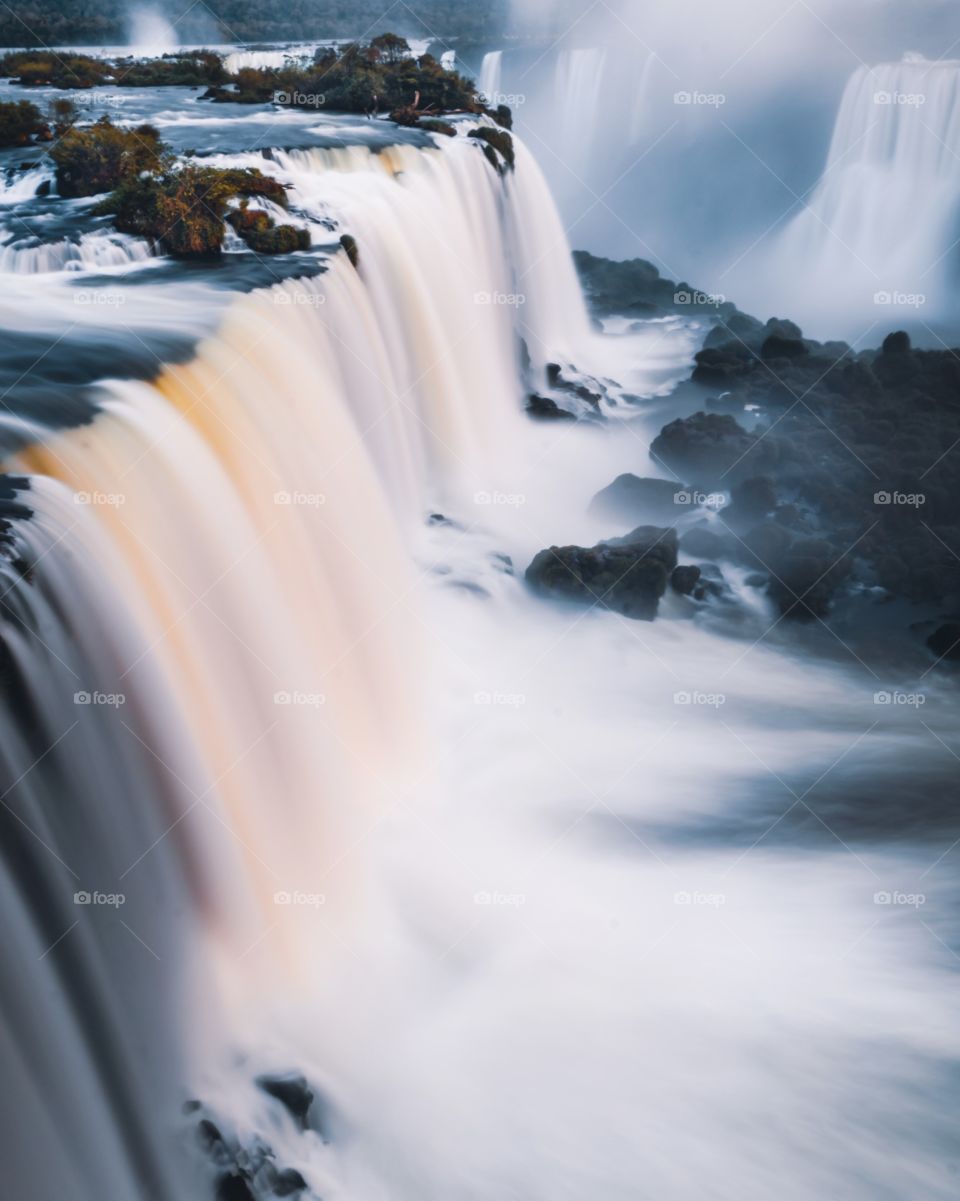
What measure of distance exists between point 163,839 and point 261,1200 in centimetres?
169

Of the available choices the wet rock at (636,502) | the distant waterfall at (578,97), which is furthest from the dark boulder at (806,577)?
the distant waterfall at (578,97)

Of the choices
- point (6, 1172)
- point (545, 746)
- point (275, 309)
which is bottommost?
point (545, 746)

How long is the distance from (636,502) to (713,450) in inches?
58.3

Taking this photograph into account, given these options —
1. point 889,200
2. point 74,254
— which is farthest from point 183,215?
point 889,200

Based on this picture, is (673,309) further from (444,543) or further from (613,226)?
(444,543)

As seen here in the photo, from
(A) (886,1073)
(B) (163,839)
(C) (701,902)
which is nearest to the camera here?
(B) (163,839)

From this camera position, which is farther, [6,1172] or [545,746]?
[545,746]

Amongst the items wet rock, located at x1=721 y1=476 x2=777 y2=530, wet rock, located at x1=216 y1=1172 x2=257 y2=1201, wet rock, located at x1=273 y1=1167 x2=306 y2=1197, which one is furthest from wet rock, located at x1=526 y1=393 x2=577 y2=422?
wet rock, located at x1=216 y1=1172 x2=257 y2=1201

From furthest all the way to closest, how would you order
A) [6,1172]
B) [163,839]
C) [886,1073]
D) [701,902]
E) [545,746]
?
[545,746] < [701,902] < [886,1073] < [163,839] < [6,1172]

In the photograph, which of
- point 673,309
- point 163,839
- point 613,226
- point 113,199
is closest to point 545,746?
point 163,839

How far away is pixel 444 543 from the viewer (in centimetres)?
1100

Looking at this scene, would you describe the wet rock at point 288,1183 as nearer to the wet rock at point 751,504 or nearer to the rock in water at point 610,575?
the rock in water at point 610,575

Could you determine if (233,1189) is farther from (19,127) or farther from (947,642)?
(19,127)

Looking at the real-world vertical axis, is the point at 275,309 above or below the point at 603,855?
above
